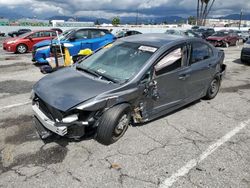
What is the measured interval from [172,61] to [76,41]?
23.6 feet

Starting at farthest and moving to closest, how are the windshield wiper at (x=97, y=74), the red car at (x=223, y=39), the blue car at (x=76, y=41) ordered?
the red car at (x=223, y=39)
the blue car at (x=76, y=41)
the windshield wiper at (x=97, y=74)

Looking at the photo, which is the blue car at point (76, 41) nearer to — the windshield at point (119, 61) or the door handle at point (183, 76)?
the windshield at point (119, 61)

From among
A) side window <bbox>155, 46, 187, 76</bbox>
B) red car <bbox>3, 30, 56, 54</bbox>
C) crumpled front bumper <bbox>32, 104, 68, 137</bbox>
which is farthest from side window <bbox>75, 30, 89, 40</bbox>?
crumpled front bumper <bbox>32, 104, 68, 137</bbox>

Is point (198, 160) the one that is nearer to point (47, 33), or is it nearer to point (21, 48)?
point (21, 48)

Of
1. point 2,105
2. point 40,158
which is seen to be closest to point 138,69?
point 40,158

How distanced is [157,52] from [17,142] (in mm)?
2683

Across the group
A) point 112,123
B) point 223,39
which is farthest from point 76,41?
Result: point 223,39

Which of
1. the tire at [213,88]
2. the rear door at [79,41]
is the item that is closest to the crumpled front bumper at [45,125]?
the tire at [213,88]

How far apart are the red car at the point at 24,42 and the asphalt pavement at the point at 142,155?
33.8 ft

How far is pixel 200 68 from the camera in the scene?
4.90 meters

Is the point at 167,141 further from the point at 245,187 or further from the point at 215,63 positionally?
the point at 215,63

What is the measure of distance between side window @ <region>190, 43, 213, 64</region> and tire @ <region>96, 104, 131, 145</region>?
202 centimetres

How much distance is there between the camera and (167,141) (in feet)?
12.5

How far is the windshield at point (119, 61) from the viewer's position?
12.6 ft
